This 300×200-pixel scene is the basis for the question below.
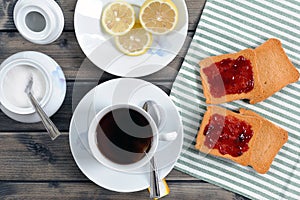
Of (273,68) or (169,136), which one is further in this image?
(273,68)

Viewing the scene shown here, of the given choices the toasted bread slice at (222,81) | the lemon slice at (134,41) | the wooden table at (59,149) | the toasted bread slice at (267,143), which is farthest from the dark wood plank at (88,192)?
the lemon slice at (134,41)

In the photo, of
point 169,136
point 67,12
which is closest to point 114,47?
point 67,12

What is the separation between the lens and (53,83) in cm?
117

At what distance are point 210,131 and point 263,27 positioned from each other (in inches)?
11.5

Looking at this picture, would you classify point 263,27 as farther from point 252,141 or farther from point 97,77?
point 97,77

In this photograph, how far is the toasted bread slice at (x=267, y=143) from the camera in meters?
1.20

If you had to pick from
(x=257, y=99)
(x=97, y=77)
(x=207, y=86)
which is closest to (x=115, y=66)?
(x=97, y=77)

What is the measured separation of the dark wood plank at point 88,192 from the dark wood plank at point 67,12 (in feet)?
1.28

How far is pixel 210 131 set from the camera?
1180 millimetres

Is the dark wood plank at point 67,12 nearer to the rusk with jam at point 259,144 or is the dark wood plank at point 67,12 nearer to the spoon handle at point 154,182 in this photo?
the rusk with jam at point 259,144

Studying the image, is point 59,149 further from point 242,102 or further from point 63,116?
point 242,102

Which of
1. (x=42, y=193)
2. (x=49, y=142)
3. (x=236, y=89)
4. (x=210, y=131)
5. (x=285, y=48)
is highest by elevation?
(x=285, y=48)

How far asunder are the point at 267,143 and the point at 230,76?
0.63ft

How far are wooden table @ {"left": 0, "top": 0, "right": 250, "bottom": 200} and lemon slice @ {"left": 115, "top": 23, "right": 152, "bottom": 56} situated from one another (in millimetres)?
77
